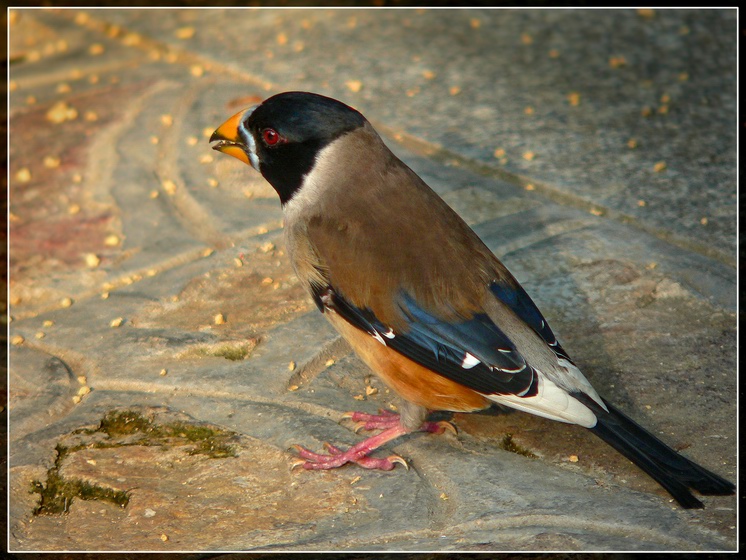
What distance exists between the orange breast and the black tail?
0.47 metres

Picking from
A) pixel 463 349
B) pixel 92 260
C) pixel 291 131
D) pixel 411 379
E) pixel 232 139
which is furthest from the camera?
pixel 92 260

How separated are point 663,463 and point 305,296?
1.81 metres

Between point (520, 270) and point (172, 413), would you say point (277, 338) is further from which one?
point (520, 270)

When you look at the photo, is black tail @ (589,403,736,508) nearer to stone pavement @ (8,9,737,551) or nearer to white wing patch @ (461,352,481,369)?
stone pavement @ (8,9,737,551)

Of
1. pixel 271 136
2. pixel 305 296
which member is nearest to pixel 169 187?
pixel 305 296

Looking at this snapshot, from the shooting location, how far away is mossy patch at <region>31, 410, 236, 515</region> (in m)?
3.29

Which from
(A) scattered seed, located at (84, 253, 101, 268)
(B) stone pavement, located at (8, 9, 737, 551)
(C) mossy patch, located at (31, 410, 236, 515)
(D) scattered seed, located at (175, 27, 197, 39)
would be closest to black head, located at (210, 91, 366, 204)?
(B) stone pavement, located at (8, 9, 737, 551)

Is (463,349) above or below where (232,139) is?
below

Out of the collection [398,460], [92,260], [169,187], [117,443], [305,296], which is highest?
[169,187]

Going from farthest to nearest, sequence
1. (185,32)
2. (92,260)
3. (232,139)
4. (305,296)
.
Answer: (185,32)
(92,260)
(305,296)
(232,139)

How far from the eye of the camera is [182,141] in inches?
212

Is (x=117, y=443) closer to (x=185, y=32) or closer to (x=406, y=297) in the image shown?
(x=406, y=297)

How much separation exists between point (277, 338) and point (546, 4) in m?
4.14

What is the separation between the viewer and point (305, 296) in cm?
425
